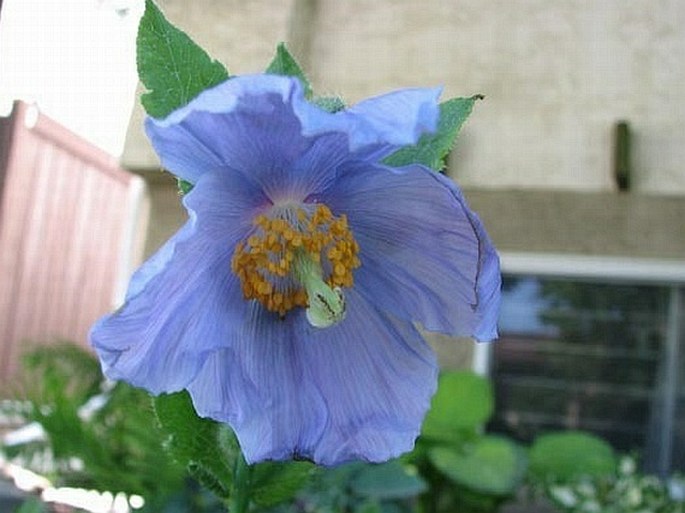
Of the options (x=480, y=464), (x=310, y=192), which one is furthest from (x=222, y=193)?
(x=480, y=464)

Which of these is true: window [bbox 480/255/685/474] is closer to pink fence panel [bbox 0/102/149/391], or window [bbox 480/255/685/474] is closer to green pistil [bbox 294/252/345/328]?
pink fence panel [bbox 0/102/149/391]

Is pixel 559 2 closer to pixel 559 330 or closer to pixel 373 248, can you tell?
pixel 559 330

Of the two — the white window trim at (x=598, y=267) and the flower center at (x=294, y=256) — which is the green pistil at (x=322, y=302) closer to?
the flower center at (x=294, y=256)

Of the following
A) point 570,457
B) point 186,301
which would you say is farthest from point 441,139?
point 570,457

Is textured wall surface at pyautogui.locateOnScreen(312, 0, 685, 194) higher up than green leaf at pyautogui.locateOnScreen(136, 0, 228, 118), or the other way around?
textured wall surface at pyautogui.locateOnScreen(312, 0, 685, 194)

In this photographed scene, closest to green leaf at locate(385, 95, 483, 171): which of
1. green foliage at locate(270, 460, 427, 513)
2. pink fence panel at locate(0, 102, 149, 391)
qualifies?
green foliage at locate(270, 460, 427, 513)

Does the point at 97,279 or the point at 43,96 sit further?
the point at 97,279
